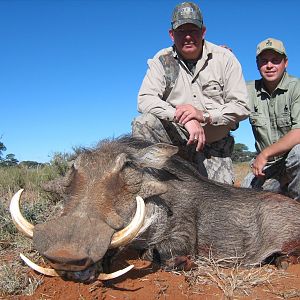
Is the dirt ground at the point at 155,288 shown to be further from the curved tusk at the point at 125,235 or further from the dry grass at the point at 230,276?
the curved tusk at the point at 125,235

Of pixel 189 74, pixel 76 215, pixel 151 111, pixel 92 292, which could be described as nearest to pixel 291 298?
pixel 92 292

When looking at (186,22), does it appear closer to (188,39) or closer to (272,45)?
(188,39)

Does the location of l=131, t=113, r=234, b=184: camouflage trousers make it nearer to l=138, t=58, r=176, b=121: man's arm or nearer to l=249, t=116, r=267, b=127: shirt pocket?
l=138, t=58, r=176, b=121: man's arm

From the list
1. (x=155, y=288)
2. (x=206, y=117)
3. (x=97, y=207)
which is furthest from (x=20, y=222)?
(x=206, y=117)

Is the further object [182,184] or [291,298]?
[182,184]

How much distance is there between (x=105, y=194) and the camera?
3.42 metres

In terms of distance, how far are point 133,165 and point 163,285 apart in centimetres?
101

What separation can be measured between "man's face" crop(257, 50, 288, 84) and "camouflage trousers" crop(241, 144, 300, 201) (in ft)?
3.09

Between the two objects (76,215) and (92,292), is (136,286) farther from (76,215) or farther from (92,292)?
(76,215)

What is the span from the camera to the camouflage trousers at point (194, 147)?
5527mm

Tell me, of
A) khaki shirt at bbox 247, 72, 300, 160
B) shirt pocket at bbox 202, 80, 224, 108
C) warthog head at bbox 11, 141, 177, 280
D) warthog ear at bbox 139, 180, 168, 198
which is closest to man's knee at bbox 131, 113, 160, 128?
shirt pocket at bbox 202, 80, 224, 108

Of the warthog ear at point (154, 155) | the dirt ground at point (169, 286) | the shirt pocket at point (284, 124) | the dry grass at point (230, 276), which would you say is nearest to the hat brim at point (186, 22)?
the shirt pocket at point (284, 124)

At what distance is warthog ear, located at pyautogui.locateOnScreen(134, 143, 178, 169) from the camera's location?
13.2ft

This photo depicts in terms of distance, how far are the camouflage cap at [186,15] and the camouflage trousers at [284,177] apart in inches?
73.5
